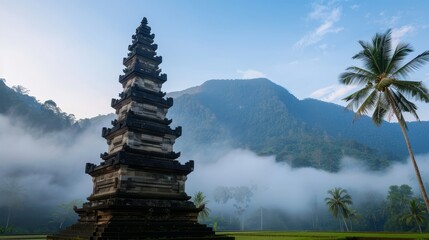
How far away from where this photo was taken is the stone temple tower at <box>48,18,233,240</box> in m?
18.0

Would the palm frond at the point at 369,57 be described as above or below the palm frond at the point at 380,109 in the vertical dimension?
above

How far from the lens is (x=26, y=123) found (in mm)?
107875

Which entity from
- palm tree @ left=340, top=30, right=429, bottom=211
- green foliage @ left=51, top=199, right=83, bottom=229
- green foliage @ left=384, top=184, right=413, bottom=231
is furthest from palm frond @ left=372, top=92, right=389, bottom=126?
green foliage @ left=51, top=199, right=83, bottom=229

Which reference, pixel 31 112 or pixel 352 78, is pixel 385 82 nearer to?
pixel 352 78

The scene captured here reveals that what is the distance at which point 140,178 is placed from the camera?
19.8m

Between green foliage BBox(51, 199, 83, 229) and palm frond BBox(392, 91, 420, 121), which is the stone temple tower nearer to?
palm frond BBox(392, 91, 420, 121)

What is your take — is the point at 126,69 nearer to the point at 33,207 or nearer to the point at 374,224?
the point at 33,207

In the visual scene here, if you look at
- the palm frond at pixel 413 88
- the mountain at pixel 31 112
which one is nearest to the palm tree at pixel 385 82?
the palm frond at pixel 413 88

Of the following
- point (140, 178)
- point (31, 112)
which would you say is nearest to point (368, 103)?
point (140, 178)

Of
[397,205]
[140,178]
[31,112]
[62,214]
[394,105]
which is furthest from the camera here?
[31,112]

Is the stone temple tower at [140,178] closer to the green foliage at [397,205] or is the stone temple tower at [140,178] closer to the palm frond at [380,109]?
the palm frond at [380,109]

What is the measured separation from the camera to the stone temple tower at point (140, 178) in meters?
18.0

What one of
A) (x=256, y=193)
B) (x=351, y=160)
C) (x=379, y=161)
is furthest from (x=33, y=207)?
(x=379, y=161)

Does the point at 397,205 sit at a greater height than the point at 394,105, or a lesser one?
lesser
